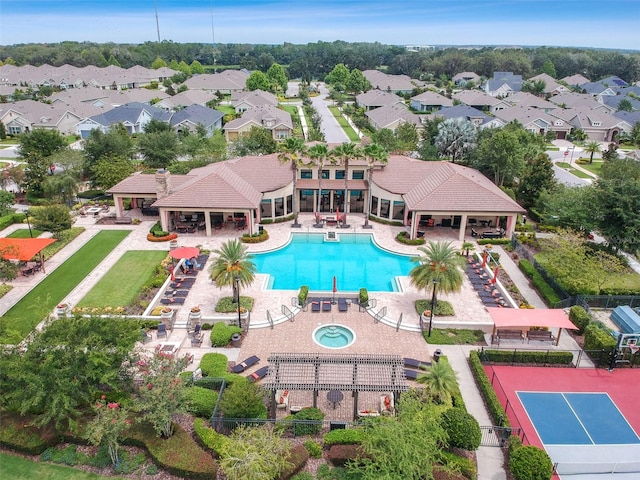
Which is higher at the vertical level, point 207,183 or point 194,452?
point 207,183

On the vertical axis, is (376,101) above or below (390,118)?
above

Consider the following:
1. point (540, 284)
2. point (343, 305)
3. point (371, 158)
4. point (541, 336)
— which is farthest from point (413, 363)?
point (371, 158)

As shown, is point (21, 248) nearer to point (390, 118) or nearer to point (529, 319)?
point (529, 319)

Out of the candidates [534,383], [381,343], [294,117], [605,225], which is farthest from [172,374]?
[294,117]

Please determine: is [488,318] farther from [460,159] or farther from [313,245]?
[460,159]

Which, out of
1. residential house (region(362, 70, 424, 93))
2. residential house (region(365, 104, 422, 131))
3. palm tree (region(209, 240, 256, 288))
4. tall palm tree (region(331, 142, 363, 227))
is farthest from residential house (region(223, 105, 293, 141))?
residential house (region(362, 70, 424, 93))

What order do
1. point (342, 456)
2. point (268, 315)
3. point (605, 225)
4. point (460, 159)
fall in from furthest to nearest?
point (460, 159) < point (605, 225) < point (268, 315) < point (342, 456)

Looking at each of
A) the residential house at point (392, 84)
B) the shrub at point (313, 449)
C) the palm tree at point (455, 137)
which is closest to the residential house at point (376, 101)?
the residential house at point (392, 84)
